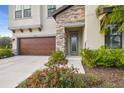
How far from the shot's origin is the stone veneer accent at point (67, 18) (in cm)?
1108

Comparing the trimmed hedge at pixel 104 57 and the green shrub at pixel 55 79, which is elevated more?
the trimmed hedge at pixel 104 57

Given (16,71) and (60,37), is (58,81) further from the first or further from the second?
(60,37)

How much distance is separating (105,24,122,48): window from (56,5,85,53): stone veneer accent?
2.74 meters

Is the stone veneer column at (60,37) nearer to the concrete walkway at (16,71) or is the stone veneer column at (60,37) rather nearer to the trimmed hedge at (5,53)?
the concrete walkway at (16,71)

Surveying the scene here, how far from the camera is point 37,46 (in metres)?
17.2

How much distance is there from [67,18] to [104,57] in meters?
5.01

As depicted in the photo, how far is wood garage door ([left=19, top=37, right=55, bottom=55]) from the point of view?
16.7m

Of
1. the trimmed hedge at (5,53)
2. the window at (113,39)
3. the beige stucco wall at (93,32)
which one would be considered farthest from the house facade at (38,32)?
the window at (113,39)

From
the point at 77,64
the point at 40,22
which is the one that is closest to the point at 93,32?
the point at 77,64

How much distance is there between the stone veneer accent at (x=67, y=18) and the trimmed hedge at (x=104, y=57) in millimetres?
3690

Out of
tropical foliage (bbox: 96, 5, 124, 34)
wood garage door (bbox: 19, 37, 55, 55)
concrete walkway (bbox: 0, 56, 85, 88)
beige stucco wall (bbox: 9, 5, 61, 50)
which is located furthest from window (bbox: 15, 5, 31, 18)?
tropical foliage (bbox: 96, 5, 124, 34)

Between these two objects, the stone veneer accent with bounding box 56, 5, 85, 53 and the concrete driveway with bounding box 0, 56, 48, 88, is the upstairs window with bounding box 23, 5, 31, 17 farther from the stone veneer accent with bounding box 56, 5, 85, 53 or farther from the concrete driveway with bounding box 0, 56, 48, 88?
the concrete driveway with bounding box 0, 56, 48, 88
